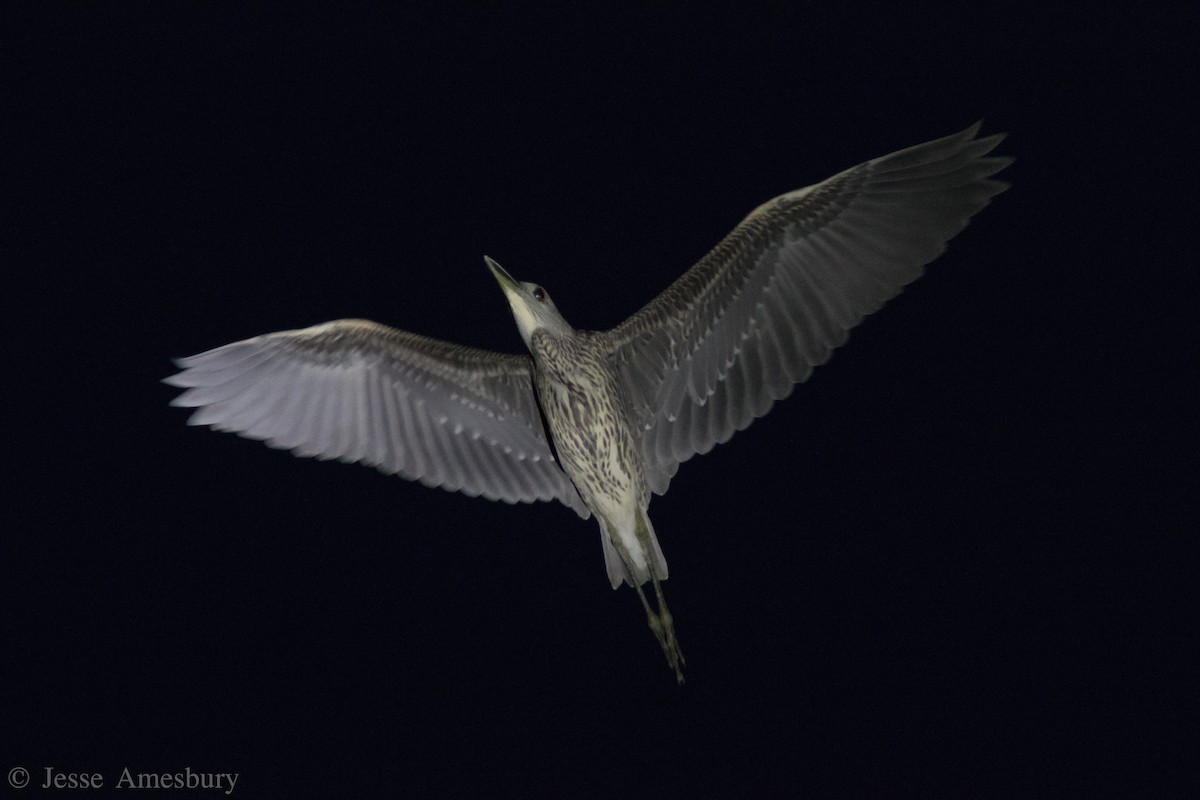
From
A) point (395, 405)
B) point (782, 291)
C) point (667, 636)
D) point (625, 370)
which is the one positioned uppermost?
point (395, 405)

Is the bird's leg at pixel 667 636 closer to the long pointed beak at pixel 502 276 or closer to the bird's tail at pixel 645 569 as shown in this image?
the bird's tail at pixel 645 569

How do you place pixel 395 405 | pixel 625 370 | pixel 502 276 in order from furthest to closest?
pixel 395 405 → pixel 625 370 → pixel 502 276

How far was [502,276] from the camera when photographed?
6.46 meters

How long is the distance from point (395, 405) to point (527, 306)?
1070 millimetres

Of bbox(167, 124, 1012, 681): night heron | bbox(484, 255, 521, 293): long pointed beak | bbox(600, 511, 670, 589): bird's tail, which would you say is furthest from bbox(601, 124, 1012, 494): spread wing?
bbox(484, 255, 521, 293): long pointed beak

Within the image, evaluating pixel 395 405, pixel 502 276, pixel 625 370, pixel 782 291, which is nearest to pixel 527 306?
pixel 502 276

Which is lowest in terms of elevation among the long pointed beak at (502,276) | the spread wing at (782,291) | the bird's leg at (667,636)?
the bird's leg at (667,636)

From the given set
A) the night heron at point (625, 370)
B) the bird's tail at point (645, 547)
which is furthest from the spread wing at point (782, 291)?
the bird's tail at point (645, 547)

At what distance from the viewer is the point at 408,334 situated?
691 centimetres

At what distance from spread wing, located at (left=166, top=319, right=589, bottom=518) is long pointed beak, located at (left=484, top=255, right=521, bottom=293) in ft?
1.69

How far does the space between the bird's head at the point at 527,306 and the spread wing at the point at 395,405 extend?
358 millimetres

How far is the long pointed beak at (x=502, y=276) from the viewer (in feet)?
21.1

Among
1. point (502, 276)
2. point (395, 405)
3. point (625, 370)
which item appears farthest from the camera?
point (395, 405)

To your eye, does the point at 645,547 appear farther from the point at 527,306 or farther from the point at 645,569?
the point at 527,306
